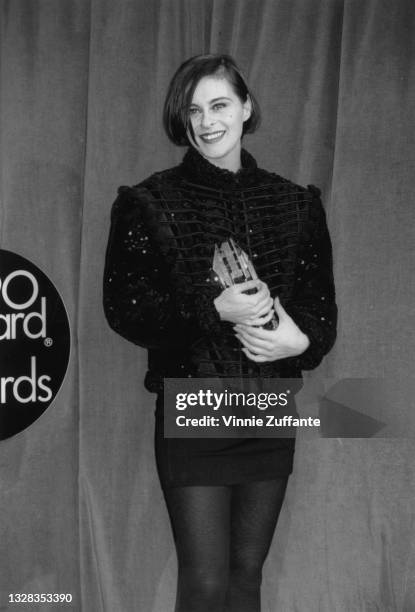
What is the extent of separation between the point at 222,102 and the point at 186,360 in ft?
1.40

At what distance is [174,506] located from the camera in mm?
1088

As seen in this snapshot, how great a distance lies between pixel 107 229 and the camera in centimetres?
134

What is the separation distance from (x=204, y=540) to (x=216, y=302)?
368mm

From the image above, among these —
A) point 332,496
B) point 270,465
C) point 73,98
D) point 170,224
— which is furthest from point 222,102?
point 332,496

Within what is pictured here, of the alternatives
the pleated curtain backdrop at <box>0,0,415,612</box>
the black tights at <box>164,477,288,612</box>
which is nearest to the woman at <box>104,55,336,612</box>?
the black tights at <box>164,477,288,612</box>

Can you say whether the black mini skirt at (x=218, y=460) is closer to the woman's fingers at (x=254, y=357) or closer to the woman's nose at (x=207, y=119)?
the woman's fingers at (x=254, y=357)

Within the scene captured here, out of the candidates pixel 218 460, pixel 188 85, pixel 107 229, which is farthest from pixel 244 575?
pixel 188 85

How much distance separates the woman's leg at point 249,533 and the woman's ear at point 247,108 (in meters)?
0.61

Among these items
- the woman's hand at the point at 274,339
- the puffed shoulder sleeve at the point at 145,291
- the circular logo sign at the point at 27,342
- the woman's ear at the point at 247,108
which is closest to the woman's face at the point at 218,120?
the woman's ear at the point at 247,108

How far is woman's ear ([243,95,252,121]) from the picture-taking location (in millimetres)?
1166

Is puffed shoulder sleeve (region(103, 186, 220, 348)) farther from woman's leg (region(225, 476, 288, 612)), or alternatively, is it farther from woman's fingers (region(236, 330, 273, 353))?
woman's leg (region(225, 476, 288, 612))

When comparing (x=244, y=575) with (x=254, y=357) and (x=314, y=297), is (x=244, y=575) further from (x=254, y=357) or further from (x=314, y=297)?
(x=314, y=297)

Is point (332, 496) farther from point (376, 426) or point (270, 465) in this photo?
point (270, 465)

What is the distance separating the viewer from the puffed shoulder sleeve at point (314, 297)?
43.8 inches
